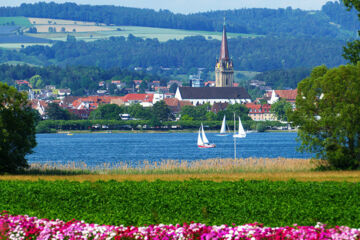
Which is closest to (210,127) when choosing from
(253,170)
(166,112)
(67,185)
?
(166,112)

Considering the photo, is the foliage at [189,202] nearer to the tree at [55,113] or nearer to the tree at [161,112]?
the tree at [55,113]

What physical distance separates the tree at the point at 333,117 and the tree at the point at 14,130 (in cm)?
1347

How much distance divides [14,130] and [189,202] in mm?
19756

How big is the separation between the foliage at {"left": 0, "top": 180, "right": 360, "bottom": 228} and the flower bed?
1.31m

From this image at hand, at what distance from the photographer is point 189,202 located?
2273 centimetres

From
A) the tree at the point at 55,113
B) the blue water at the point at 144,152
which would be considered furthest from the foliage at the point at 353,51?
the tree at the point at 55,113

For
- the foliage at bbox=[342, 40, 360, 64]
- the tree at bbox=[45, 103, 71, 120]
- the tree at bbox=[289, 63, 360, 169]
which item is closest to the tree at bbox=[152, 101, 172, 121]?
the tree at bbox=[45, 103, 71, 120]

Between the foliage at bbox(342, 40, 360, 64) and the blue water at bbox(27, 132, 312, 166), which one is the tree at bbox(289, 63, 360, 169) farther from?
the blue water at bbox(27, 132, 312, 166)

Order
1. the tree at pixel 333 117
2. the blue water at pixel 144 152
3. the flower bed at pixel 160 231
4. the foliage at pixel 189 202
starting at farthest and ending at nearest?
1. the blue water at pixel 144 152
2. the tree at pixel 333 117
3. the foliage at pixel 189 202
4. the flower bed at pixel 160 231

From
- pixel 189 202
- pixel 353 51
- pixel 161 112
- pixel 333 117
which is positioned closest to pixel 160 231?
pixel 189 202

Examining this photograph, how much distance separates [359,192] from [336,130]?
16529 millimetres

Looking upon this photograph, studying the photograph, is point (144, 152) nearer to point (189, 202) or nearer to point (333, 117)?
point (333, 117)

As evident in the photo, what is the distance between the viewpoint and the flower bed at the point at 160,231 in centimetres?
1683

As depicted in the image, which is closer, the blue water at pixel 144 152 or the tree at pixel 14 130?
the tree at pixel 14 130
